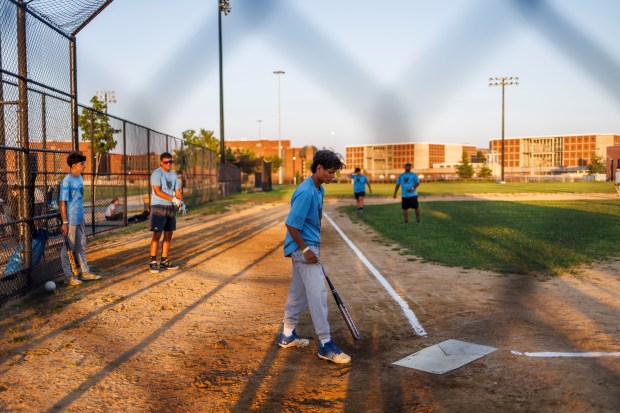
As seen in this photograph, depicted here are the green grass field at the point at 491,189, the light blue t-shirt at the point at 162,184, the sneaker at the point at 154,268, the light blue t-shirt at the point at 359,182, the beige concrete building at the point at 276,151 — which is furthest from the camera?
the beige concrete building at the point at 276,151

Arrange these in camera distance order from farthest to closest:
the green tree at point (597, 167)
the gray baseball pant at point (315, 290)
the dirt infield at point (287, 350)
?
the green tree at point (597, 167)
the gray baseball pant at point (315, 290)
the dirt infield at point (287, 350)

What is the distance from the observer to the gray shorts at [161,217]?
8.93m

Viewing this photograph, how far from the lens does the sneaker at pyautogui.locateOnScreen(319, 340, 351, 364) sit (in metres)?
4.65

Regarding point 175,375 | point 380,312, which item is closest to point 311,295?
point 175,375

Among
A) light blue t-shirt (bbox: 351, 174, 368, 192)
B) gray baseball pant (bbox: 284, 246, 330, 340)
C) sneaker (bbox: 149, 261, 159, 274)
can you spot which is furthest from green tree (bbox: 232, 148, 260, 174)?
gray baseball pant (bbox: 284, 246, 330, 340)

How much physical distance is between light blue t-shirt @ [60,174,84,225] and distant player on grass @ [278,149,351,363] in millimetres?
4317

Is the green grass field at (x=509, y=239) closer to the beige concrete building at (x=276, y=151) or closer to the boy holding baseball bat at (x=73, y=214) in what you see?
the boy holding baseball bat at (x=73, y=214)

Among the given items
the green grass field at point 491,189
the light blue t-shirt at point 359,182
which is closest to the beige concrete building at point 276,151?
the green grass field at point 491,189

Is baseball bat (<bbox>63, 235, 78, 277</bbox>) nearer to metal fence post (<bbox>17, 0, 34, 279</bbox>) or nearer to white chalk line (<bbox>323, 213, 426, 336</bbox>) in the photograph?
metal fence post (<bbox>17, 0, 34, 279</bbox>)

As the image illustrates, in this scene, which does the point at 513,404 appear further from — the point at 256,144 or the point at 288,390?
the point at 256,144

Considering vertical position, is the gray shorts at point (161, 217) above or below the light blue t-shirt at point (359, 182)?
below

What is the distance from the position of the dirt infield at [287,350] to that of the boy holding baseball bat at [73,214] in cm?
51

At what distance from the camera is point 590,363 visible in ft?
14.6

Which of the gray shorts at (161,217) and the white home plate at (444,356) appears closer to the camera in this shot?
the white home plate at (444,356)
